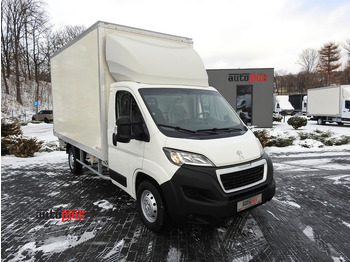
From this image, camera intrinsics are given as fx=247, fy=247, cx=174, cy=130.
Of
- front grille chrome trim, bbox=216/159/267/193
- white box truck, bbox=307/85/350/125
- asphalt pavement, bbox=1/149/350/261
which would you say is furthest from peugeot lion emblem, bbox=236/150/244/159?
white box truck, bbox=307/85/350/125

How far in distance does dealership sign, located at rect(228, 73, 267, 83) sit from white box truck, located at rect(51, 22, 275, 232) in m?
16.9

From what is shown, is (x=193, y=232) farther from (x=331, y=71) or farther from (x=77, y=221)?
(x=331, y=71)

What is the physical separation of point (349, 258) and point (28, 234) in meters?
→ 4.61

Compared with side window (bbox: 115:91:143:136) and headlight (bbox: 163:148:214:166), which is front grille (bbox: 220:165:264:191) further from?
side window (bbox: 115:91:143:136)

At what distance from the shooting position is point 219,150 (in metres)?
3.32

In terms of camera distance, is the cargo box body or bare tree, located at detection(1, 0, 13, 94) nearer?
the cargo box body

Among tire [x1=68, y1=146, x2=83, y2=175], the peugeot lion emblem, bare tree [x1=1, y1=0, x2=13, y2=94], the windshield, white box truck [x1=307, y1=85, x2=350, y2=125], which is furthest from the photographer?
bare tree [x1=1, y1=0, x2=13, y2=94]

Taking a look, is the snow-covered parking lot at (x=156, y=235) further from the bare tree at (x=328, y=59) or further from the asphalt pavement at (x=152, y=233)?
the bare tree at (x=328, y=59)

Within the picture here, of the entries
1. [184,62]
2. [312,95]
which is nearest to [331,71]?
[312,95]

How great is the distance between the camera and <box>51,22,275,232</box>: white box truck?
3225 mm

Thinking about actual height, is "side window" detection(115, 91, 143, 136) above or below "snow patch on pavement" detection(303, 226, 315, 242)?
above

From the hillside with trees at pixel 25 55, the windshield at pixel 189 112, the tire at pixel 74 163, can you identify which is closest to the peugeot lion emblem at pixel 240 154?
the windshield at pixel 189 112

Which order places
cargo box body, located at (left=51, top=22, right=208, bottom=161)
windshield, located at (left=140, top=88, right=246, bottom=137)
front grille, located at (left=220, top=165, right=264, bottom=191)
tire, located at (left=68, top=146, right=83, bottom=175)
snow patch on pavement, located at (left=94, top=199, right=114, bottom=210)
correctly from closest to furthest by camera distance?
front grille, located at (left=220, top=165, right=264, bottom=191) < windshield, located at (left=140, top=88, right=246, bottom=137) < cargo box body, located at (left=51, top=22, right=208, bottom=161) < snow patch on pavement, located at (left=94, top=199, right=114, bottom=210) < tire, located at (left=68, top=146, right=83, bottom=175)

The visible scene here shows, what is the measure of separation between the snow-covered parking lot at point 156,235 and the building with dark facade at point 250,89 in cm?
1536
